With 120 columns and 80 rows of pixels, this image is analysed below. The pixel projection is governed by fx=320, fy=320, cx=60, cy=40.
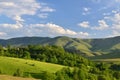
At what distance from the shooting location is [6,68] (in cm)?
13038

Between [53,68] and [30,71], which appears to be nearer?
[30,71]

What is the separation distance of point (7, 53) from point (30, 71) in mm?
73894

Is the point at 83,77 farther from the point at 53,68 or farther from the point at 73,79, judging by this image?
the point at 53,68

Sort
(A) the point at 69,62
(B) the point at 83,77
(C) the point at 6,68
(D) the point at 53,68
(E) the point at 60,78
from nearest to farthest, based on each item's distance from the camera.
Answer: (E) the point at 60,78 < (B) the point at 83,77 < (C) the point at 6,68 < (D) the point at 53,68 < (A) the point at 69,62

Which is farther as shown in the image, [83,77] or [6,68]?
[6,68]

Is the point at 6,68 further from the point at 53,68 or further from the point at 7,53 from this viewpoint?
the point at 7,53

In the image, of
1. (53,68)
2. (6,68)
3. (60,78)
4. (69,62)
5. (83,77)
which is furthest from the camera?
(69,62)

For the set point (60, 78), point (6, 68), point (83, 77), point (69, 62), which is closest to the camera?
point (60, 78)

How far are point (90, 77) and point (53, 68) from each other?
2896 cm

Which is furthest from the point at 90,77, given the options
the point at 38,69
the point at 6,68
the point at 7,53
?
the point at 7,53

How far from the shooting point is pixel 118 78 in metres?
154

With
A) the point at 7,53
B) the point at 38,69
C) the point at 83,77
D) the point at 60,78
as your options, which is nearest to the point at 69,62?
the point at 7,53

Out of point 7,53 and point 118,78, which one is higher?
point 7,53

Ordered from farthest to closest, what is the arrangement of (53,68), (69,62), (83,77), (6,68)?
(69,62), (53,68), (6,68), (83,77)
